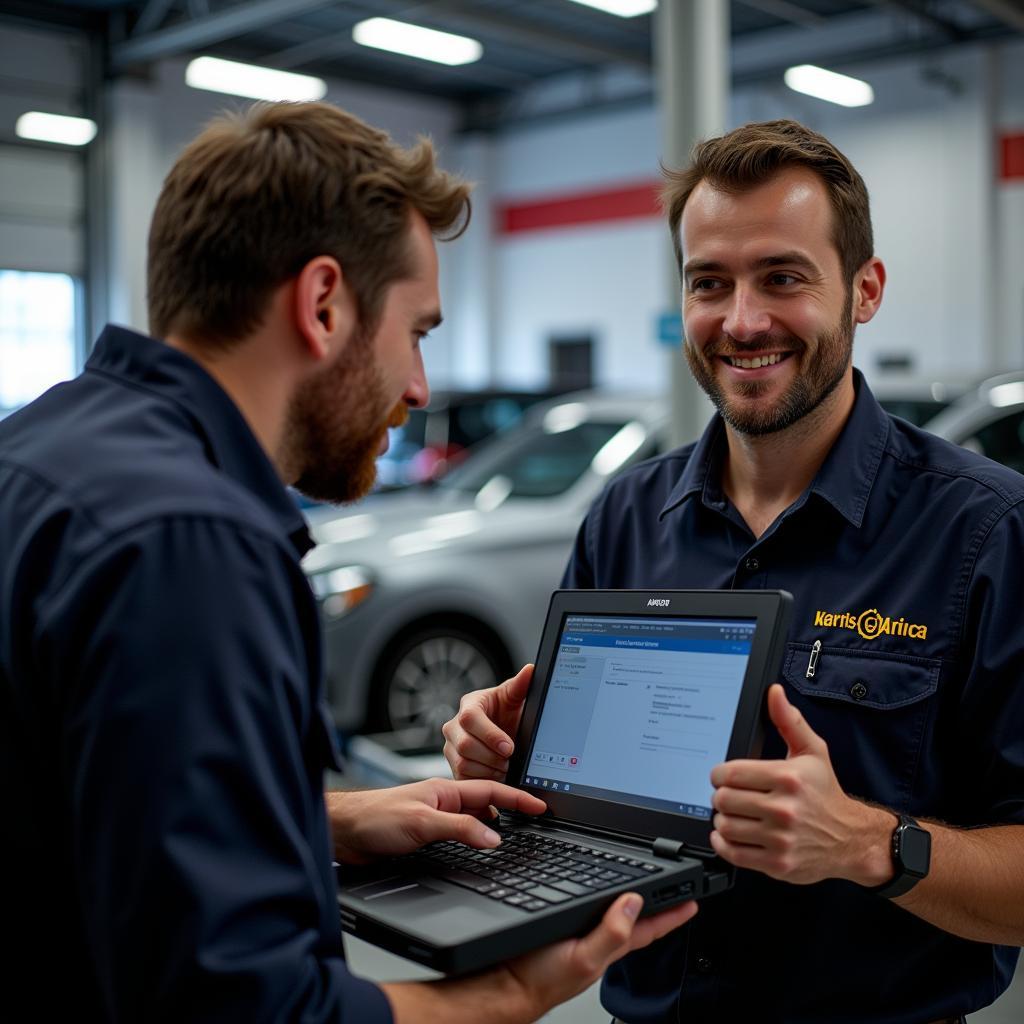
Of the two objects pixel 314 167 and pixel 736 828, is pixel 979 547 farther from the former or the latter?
pixel 314 167

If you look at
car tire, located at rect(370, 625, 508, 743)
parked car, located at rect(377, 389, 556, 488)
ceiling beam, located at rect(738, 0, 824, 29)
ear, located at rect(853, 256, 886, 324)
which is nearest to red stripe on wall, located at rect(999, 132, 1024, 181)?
ceiling beam, located at rect(738, 0, 824, 29)

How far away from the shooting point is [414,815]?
141 cm

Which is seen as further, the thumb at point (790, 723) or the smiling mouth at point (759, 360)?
the smiling mouth at point (759, 360)

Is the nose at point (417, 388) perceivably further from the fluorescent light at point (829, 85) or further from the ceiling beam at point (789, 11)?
the ceiling beam at point (789, 11)

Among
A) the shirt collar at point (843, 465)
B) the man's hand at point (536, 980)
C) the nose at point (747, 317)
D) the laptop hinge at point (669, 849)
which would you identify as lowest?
the man's hand at point (536, 980)

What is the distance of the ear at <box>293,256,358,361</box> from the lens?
1.15 m

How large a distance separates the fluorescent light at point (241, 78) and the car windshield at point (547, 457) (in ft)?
23.7

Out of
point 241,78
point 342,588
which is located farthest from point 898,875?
point 241,78

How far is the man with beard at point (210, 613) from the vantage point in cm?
90

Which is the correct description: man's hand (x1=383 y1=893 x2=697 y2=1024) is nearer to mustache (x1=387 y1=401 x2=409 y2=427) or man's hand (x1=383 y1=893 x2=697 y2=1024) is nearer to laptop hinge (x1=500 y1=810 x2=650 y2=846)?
laptop hinge (x1=500 y1=810 x2=650 y2=846)

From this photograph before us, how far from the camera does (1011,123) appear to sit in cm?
1273

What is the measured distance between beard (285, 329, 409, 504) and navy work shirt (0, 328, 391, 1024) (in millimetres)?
167

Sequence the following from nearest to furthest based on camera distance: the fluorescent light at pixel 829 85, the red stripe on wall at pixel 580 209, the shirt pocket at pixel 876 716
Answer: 1. the shirt pocket at pixel 876 716
2. the fluorescent light at pixel 829 85
3. the red stripe on wall at pixel 580 209

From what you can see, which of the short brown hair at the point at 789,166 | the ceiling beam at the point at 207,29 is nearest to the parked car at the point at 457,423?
the ceiling beam at the point at 207,29
